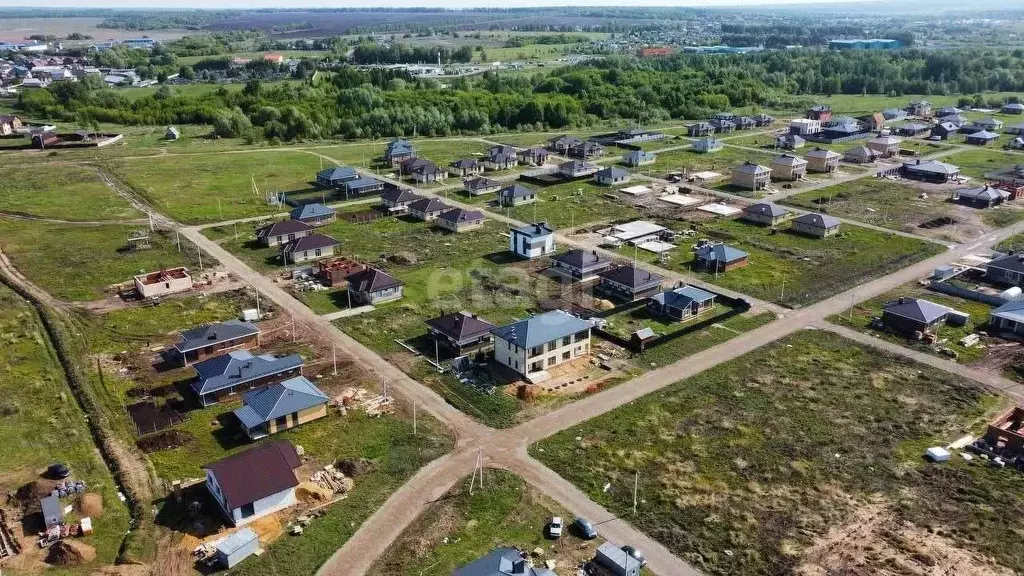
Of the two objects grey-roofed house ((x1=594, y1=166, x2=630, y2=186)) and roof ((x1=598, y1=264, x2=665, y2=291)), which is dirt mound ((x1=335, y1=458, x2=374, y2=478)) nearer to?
roof ((x1=598, y1=264, x2=665, y2=291))

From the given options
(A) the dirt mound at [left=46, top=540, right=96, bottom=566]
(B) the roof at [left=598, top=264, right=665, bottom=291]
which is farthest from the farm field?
(A) the dirt mound at [left=46, top=540, right=96, bottom=566]

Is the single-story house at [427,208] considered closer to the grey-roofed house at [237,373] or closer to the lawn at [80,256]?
the lawn at [80,256]

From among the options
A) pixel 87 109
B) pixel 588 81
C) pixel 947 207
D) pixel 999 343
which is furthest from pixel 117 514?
pixel 588 81

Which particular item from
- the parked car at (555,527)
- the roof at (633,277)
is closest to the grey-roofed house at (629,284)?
the roof at (633,277)

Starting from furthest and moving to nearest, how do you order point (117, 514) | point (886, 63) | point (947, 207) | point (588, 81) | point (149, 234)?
point (886, 63) → point (588, 81) → point (947, 207) → point (149, 234) → point (117, 514)

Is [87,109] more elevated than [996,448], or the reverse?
[87,109]

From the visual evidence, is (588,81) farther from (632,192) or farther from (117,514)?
(117,514)
